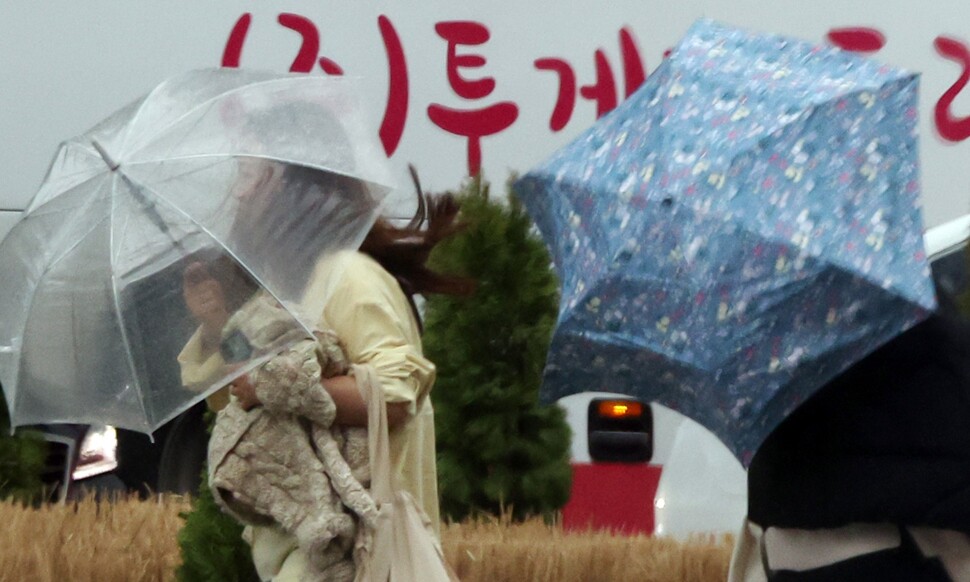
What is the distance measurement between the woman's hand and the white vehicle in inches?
93.2

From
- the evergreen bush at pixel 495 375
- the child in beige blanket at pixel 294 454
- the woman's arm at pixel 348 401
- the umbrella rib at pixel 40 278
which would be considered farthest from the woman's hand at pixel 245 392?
the evergreen bush at pixel 495 375

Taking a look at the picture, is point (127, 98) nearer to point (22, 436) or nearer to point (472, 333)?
point (22, 436)

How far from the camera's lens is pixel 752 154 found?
8.14ft

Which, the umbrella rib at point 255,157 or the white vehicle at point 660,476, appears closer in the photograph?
the umbrella rib at point 255,157

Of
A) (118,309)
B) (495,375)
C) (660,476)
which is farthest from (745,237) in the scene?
(660,476)

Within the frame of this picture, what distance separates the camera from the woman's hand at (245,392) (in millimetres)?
3795

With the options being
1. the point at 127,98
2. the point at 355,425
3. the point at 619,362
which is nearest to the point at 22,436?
the point at 127,98

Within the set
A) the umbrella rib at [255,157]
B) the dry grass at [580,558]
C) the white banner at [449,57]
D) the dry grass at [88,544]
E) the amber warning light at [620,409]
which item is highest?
the white banner at [449,57]

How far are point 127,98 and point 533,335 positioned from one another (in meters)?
3.29

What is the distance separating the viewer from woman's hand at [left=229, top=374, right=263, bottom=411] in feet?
12.5

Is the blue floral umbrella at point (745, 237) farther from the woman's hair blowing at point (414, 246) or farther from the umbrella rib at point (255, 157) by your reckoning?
the woman's hair blowing at point (414, 246)

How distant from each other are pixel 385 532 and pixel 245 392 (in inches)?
17.2

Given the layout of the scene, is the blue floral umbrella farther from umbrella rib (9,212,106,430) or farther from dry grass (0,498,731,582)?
dry grass (0,498,731,582)

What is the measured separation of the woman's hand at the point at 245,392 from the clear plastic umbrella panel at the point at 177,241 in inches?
4.0
